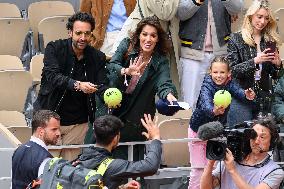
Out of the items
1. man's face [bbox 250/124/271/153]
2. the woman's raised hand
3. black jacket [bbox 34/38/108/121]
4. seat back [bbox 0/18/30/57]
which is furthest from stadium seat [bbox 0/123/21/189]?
seat back [bbox 0/18/30/57]

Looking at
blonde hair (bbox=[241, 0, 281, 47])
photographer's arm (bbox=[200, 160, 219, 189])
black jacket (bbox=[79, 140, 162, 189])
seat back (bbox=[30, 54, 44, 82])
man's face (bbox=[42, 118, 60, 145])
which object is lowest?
photographer's arm (bbox=[200, 160, 219, 189])

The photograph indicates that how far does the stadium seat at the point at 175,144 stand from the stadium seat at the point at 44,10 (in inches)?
119

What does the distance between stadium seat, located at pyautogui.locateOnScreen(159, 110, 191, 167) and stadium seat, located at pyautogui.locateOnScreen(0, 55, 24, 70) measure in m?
1.98

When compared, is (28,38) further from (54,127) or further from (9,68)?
(54,127)

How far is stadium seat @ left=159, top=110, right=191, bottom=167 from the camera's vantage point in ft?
29.5

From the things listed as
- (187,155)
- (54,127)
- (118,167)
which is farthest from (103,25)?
(118,167)

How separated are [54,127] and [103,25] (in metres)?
2.90

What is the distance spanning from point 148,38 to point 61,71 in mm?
753

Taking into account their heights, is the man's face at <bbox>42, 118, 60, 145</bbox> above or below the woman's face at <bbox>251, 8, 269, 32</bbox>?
below

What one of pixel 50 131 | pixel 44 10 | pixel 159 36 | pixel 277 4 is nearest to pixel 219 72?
pixel 159 36

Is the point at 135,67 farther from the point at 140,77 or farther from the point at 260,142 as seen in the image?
the point at 260,142

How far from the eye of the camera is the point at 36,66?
34.0 ft

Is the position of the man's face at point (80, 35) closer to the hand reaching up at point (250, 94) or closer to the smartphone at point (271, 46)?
the hand reaching up at point (250, 94)

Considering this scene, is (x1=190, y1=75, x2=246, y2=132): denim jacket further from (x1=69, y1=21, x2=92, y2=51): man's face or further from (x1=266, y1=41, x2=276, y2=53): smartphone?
(x1=69, y1=21, x2=92, y2=51): man's face
